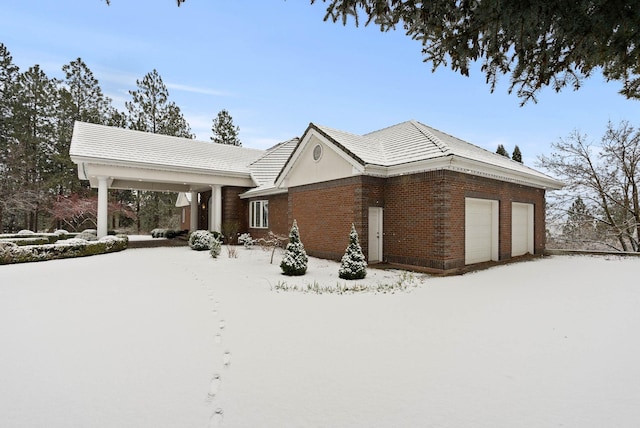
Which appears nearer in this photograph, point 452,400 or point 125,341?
point 452,400

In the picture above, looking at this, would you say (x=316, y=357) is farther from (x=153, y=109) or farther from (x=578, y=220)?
(x=153, y=109)

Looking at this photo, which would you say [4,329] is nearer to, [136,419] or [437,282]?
[136,419]

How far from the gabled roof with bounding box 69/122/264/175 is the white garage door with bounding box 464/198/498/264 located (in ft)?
47.0

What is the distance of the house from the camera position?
10711mm

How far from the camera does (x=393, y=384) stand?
3.39 m

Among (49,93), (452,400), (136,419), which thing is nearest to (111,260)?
(136,419)

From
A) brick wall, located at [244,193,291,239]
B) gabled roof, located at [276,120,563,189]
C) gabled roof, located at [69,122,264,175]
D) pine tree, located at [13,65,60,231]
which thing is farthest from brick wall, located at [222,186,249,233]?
pine tree, located at [13,65,60,231]

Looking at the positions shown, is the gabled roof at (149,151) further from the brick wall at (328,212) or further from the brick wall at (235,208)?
the brick wall at (328,212)

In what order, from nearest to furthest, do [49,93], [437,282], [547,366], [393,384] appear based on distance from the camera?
[393,384] < [547,366] < [437,282] < [49,93]

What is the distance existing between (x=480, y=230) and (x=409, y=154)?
4269mm

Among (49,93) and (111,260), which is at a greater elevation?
(49,93)

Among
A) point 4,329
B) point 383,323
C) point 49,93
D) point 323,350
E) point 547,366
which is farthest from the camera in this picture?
point 49,93

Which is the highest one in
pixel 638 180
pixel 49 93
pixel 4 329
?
pixel 49 93

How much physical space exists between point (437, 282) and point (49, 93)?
128 ft
